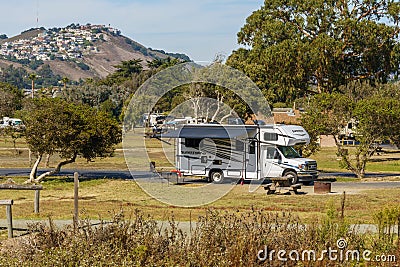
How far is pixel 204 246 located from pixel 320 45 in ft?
146

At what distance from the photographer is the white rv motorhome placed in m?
30.1

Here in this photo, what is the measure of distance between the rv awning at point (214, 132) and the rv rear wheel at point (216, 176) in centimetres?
189

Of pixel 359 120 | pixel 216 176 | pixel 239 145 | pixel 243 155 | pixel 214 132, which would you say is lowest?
pixel 216 176

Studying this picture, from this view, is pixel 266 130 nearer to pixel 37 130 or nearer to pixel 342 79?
pixel 37 130

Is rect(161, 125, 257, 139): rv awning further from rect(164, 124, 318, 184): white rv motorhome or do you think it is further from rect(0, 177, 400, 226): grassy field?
rect(0, 177, 400, 226): grassy field

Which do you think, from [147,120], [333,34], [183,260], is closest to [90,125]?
[147,120]

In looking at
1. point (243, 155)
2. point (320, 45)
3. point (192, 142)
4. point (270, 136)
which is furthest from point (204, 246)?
point (320, 45)

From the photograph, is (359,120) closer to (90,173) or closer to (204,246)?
(90,173)

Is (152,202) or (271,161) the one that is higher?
(271,161)

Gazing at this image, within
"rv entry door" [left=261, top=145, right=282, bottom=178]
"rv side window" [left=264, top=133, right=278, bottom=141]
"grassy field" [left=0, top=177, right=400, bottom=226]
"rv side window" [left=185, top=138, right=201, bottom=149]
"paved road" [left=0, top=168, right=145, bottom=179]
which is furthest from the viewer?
"paved road" [left=0, top=168, right=145, bottom=179]

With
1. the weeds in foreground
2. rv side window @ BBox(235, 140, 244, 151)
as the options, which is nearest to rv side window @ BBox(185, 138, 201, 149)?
rv side window @ BBox(235, 140, 244, 151)

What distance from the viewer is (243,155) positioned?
3019 cm

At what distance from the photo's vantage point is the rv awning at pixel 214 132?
96.3 feet

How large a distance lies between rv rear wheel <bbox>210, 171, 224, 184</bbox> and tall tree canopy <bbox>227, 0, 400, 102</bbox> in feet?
77.4
